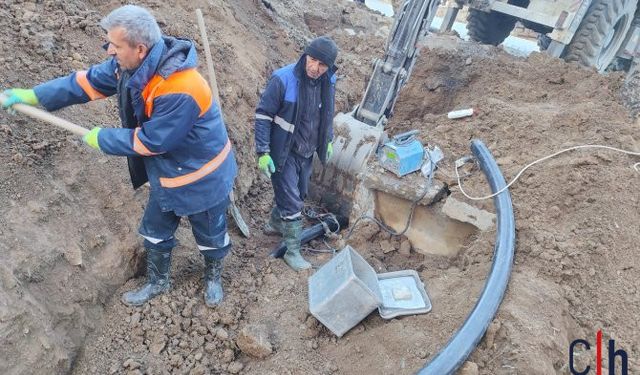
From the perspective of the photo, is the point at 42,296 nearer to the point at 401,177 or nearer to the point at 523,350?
the point at 523,350

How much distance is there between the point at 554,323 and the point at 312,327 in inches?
59.6

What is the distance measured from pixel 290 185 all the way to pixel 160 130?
5.08 ft

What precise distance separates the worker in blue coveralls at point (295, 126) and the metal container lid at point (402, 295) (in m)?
0.80

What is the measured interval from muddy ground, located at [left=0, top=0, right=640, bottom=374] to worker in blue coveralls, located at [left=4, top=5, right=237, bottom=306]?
1.01 ft

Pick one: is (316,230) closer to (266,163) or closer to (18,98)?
(266,163)

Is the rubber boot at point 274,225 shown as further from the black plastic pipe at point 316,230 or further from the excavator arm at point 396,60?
the excavator arm at point 396,60

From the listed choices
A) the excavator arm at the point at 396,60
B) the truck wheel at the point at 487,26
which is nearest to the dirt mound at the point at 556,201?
the excavator arm at the point at 396,60

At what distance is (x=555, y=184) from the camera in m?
3.83

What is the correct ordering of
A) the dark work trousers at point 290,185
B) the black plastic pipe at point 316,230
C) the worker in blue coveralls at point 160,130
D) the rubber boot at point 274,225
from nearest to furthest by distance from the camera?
the worker in blue coveralls at point 160,130
the dark work trousers at point 290,185
the black plastic pipe at point 316,230
the rubber boot at point 274,225

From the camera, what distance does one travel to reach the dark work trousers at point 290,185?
3.71 metres

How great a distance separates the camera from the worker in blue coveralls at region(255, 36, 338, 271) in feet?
10.9

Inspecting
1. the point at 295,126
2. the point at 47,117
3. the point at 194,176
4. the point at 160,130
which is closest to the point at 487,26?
the point at 295,126

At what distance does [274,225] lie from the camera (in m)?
4.35

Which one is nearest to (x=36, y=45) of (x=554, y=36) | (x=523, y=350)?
(x=523, y=350)
